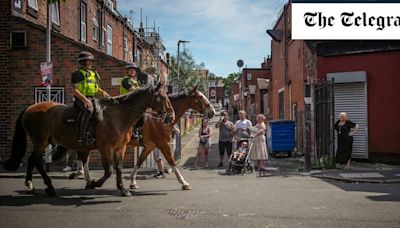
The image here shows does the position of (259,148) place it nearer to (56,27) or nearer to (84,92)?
(84,92)

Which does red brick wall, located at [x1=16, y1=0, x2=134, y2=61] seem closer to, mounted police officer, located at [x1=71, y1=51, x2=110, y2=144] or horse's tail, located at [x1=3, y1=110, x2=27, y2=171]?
horse's tail, located at [x1=3, y1=110, x2=27, y2=171]

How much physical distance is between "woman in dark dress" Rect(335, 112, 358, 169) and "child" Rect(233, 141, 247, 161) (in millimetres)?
3275

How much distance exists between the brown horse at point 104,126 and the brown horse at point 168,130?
3.13 ft

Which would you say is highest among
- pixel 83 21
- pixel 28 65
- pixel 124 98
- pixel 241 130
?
pixel 83 21

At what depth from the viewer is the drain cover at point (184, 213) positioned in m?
7.15

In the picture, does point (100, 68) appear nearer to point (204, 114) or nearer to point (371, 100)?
point (204, 114)

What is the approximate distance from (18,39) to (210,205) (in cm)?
978

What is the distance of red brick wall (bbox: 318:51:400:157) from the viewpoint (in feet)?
50.2

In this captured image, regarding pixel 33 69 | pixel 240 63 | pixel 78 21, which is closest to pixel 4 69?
pixel 33 69

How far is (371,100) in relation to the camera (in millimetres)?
15773

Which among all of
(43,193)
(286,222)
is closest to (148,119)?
(43,193)

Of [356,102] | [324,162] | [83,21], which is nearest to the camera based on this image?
[324,162]

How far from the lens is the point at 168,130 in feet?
33.2

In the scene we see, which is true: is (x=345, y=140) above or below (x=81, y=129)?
below
